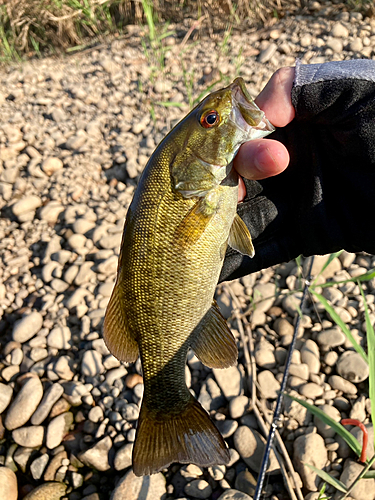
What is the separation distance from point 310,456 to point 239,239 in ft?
5.61

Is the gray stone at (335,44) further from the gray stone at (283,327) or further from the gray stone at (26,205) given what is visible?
the gray stone at (26,205)

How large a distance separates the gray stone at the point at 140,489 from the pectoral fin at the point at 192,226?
1900 millimetres

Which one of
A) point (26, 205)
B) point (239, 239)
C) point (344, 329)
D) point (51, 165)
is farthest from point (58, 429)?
point (51, 165)

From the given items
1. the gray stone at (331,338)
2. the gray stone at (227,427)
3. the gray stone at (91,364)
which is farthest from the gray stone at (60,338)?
the gray stone at (331,338)

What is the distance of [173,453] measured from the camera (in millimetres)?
2408

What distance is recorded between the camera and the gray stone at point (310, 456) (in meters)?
3.00

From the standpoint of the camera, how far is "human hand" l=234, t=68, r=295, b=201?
2314 millimetres

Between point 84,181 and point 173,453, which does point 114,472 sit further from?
point 84,181

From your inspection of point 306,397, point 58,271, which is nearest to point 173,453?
point 306,397

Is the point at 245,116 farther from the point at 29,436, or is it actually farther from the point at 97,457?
the point at 29,436

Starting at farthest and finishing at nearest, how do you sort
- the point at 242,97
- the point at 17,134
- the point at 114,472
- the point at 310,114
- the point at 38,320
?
the point at 17,134
the point at 38,320
the point at 114,472
the point at 310,114
the point at 242,97

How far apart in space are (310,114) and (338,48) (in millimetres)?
4324

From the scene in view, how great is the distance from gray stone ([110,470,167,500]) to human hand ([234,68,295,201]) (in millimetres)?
2264

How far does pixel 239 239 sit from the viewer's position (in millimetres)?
2486
